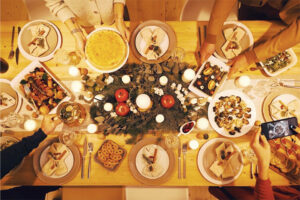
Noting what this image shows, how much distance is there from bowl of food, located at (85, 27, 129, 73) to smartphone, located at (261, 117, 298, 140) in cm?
107

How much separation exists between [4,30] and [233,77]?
1.83 metres

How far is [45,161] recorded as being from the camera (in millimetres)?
1222

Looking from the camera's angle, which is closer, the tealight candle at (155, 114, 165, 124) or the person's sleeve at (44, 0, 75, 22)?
the tealight candle at (155, 114, 165, 124)

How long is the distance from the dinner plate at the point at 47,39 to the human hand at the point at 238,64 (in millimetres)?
1307

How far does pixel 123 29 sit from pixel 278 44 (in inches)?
42.5

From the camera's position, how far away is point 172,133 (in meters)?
1.26

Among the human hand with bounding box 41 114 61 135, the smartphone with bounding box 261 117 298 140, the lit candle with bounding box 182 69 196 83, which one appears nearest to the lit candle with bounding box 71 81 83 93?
the human hand with bounding box 41 114 61 135

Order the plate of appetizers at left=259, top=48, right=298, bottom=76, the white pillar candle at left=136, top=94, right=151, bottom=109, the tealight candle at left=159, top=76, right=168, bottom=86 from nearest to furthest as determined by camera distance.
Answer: the white pillar candle at left=136, top=94, right=151, bottom=109 < the tealight candle at left=159, top=76, right=168, bottom=86 < the plate of appetizers at left=259, top=48, right=298, bottom=76

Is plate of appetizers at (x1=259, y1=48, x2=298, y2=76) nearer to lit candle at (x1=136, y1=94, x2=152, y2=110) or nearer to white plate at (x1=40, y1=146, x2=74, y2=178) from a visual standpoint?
lit candle at (x1=136, y1=94, x2=152, y2=110)

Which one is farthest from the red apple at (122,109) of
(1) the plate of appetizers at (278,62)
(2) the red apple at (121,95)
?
(1) the plate of appetizers at (278,62)

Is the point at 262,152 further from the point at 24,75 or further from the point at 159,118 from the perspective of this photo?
the point at 24,75

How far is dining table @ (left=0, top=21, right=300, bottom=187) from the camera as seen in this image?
122 centimetres

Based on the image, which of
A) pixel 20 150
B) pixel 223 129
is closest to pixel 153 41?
pixel 223 129

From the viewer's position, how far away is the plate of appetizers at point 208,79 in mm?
1265
